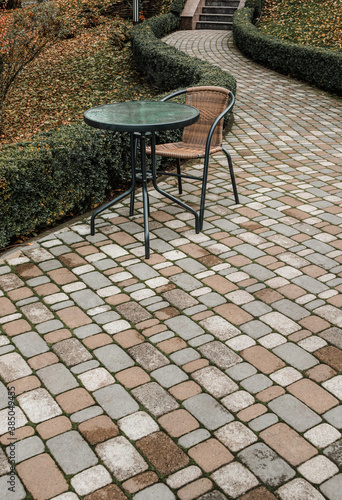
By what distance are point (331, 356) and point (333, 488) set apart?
3.32 feet

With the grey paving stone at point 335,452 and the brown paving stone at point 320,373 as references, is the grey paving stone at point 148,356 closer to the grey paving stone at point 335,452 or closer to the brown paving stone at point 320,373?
the brown paving stone at point 320,373

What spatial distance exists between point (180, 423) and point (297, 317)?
1.33 metres

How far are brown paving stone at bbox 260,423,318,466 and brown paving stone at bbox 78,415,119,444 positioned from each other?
0.80 m

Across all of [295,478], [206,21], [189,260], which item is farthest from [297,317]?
[206,21]

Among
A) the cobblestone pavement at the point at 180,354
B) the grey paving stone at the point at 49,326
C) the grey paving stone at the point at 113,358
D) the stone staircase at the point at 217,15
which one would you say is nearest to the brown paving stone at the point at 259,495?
the cobblestone pavement at the point at 180,354

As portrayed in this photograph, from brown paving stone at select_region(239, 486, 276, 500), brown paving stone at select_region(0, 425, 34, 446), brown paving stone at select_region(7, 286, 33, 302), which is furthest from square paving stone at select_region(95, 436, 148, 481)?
brown paving stone at select_region(7, 286, 33, 302)

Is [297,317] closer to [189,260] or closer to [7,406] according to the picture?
[189,260]

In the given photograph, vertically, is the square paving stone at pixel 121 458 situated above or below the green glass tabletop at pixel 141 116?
below

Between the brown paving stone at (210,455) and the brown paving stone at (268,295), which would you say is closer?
the brown paving stone at (210,455)

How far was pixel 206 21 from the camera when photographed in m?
17.8

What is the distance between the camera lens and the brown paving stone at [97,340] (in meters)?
3.46

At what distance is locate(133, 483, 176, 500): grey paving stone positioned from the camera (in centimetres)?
243

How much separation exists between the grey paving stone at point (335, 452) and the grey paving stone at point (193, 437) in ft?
2.01

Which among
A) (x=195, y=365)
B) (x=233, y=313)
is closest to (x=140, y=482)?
(x=195, y=365)
